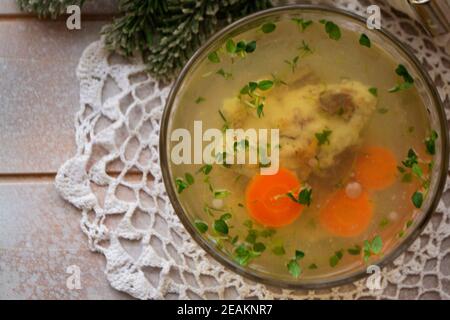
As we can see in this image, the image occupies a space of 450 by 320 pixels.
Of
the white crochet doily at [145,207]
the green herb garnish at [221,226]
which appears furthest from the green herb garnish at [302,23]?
the green herb garnish at [221,226]

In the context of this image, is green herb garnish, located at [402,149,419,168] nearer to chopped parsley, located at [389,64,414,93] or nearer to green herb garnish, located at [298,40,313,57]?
chopped parsley, located at [389,64,414,93]

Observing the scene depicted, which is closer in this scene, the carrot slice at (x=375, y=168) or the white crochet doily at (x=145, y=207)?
the carrot slice at (x=375, y=168)

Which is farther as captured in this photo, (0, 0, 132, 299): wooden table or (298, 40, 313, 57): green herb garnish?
(0, 0, 132, 299): wooden table

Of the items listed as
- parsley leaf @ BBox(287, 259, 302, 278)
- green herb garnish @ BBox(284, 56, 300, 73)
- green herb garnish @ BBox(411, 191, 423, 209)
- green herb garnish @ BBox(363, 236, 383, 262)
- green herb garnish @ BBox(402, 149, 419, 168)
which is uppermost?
green herb garnish @ BBox(284, 56, 300, 73)

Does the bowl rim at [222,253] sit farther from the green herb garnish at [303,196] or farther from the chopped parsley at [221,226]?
the green herb garnish at [303,196]

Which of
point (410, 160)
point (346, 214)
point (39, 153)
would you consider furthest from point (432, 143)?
point (39, 153)

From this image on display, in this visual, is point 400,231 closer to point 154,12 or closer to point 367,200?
point 367,200

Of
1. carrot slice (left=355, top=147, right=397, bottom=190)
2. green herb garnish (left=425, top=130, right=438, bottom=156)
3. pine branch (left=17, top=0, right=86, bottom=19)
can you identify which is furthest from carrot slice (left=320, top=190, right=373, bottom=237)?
pine branch (left=17, top=0, right=86, bottom=19)
